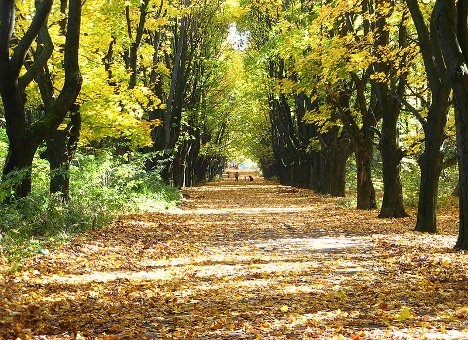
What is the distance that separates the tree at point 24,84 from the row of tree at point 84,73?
0.8 inches

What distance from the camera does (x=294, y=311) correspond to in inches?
259

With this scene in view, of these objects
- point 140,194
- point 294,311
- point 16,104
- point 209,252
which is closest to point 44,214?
point 16,104

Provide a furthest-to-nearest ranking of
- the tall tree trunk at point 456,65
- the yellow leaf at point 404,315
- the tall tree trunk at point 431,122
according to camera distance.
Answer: the tall tree trunk at point 431,122 → the tall tree trunk at point 456,65 → the yellow leaf at point 404,315

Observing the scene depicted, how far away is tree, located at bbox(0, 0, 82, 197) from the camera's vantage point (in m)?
11.1

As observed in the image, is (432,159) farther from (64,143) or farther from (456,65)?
(64,143)

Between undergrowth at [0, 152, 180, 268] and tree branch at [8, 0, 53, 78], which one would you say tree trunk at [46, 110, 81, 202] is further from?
tree branch at [8, 0, 53, 78]

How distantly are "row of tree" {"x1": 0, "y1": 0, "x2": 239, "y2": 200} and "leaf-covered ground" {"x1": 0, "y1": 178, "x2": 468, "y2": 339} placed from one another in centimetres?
255

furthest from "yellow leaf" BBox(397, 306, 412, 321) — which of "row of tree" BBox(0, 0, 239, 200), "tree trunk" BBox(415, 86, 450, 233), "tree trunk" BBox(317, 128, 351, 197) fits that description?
"tree trunk" BBox(317, 128, 351, 197)

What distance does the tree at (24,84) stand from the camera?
436 inches

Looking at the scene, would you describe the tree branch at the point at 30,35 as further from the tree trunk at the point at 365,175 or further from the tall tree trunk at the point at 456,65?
the tree trunk at the point at 365,175

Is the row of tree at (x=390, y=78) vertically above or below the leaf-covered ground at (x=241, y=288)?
above

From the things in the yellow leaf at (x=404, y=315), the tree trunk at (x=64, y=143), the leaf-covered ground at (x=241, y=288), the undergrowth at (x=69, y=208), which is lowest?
the leaf-covered ground at (x=241, y=288)

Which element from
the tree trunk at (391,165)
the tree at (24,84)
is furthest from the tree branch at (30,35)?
the tree trunk at (391,165)

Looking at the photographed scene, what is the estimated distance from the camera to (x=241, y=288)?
26.3 feet
